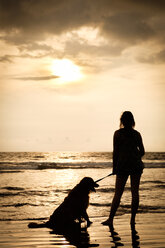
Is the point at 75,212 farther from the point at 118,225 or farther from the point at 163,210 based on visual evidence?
the point at 163,210

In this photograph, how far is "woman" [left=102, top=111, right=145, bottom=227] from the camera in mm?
4910

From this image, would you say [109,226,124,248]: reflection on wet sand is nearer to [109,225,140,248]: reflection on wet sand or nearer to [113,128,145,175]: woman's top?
[109,225,140,248]: reflection on wet sand

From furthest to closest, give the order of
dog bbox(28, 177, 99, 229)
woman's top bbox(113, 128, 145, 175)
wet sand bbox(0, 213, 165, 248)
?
dog bbox(28, 177, 99, 229) → woman's top bbox(113, 128, 145, 175) → wet sand bbox(0, 213, 165, 248)

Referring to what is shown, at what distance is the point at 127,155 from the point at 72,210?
1.39 m

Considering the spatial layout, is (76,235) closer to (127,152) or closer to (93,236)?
(93,236)

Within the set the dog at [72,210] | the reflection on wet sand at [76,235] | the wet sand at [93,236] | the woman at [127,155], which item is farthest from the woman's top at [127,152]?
the reflection on wet sand at [76,235]

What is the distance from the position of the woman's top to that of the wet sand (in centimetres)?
95

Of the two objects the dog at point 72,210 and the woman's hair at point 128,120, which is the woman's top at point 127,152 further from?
the dog at point 72,210

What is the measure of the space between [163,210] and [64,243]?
3.59 metres

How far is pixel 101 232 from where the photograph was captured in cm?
465

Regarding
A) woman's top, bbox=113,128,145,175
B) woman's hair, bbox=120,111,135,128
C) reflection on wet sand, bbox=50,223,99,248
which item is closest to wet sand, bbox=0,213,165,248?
reflection on wet sand, bbox=50,223,99,248

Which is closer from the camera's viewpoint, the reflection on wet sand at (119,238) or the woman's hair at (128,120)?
the reflection on wet sand at (119,238)

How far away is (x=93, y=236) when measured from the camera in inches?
174

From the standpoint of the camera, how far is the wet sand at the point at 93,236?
3.92 metres
